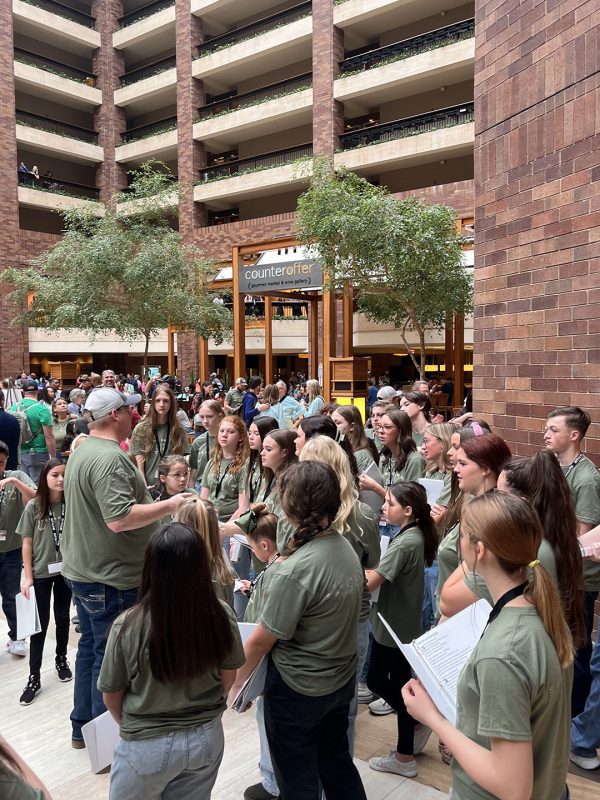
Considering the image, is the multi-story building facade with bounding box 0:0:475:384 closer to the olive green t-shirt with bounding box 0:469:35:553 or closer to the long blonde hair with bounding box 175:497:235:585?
the olive green t-shirt with bounding box 0:469:35:553

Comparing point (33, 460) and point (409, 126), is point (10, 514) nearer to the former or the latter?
point (33, 460)

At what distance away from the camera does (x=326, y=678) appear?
231 centimetres

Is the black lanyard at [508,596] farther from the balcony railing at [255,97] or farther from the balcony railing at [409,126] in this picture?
the balcony railing at [255,97]

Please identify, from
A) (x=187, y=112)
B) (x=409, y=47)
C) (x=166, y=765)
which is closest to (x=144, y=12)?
(x=187, y=112)

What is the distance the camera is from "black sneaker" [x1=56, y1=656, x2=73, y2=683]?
438 cm

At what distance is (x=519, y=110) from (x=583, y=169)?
0.96 metres

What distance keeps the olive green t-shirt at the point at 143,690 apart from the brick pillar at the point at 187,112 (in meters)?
27.7

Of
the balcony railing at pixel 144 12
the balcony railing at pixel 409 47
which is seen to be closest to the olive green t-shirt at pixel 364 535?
the balcony railing at pixel 409 47

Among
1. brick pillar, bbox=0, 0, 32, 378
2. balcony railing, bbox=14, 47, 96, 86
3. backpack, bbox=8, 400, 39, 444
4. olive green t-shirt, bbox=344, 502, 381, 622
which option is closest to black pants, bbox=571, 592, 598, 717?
olive green t-shirt, bbox=344, 502, 381, 622

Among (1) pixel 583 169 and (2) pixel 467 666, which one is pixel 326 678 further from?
(1) pixel 583 169

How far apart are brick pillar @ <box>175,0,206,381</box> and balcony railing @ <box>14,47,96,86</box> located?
19.0 feet

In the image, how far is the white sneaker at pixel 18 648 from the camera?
475 centimetres

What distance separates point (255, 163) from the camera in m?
29.2

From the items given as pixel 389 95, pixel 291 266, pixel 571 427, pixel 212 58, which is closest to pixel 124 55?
pixel 212 58
